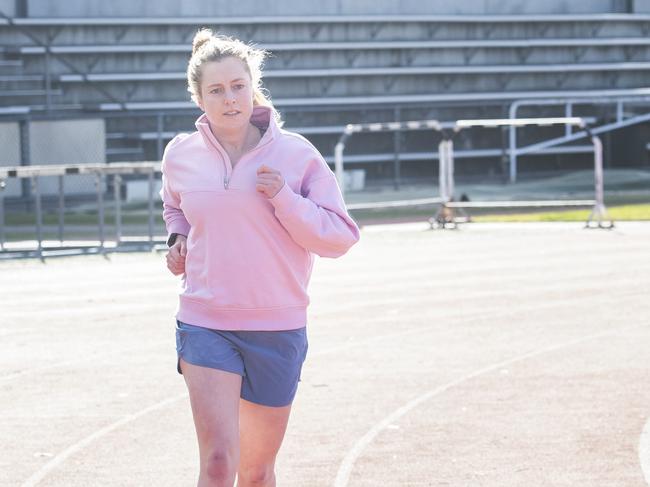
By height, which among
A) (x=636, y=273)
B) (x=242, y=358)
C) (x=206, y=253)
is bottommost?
(x=636, y=273)

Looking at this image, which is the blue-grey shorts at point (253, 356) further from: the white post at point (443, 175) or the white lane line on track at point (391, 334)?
the white post at point (443, 175)

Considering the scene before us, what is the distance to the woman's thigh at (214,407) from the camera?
529cm

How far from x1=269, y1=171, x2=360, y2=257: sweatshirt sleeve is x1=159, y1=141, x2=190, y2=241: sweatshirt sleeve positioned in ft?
1.58

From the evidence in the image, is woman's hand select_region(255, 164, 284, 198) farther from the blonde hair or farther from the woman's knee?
the woman's knee

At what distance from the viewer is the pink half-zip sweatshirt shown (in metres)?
5.34

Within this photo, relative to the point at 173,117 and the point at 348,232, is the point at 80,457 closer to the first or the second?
the point at 348,232

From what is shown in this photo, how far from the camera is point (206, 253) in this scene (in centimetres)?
540

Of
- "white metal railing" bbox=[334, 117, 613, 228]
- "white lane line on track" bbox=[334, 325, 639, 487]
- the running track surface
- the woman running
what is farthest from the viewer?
"white metal railing" bbox=[334, 117, 613, 228]

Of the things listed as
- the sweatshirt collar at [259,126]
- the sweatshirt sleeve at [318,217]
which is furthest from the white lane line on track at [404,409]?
the sweatshirt collar at [259,126]

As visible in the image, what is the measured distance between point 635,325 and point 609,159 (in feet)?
82.4

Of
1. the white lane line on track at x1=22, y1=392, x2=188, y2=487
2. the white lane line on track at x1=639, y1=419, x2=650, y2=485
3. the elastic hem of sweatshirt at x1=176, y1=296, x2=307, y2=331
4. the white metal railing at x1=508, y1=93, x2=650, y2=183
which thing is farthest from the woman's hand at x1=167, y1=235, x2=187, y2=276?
the white metal railing at x1=508, y1=93, x2=650, y2=183

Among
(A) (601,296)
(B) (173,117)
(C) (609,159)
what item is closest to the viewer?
(A) (601,296)

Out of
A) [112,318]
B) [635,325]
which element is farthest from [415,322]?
[112,318]

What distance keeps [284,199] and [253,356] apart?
0.61 m
